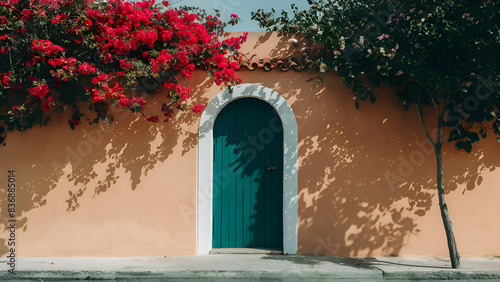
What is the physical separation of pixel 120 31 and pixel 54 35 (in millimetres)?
868

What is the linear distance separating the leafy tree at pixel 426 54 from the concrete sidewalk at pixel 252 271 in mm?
393

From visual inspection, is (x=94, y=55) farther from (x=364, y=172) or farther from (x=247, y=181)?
(x=364, y=172)

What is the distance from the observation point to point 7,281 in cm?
512

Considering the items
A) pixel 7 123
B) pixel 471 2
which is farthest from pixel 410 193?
pixel 7 123

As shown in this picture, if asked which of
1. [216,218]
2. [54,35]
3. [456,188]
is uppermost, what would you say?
[54,35]

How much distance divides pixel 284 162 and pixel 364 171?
3.70 feet

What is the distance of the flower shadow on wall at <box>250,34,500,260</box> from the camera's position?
241 inches

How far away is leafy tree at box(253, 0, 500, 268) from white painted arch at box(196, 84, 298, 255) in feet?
2.88

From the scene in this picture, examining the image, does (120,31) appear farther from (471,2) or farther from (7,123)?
(471,2)

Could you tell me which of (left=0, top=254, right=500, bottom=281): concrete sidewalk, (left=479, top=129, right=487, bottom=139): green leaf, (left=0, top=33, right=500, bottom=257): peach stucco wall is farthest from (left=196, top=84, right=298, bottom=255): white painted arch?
(left=479, top=129, right=487, bottom=139): green leaf

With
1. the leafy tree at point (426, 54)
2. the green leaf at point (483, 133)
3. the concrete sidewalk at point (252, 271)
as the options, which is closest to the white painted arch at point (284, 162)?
the concrete sidewalk at point (252, 271)

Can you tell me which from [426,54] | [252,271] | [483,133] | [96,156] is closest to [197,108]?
[96,156]

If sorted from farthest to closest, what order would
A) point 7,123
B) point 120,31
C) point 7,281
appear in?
point 7,123 → point 120,31 → point 7,281

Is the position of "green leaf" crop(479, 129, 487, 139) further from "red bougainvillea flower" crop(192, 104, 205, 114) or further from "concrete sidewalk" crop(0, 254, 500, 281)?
"red bougainvillea flower" crop(192, 104, 205, 114)
